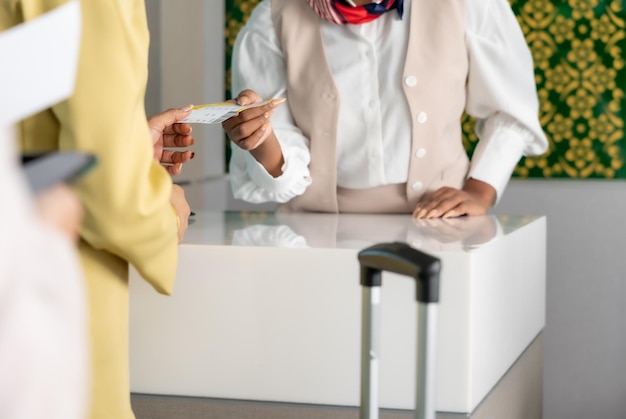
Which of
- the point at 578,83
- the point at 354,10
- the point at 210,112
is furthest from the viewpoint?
the point at 578,83

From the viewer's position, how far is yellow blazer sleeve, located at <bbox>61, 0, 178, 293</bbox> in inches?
40.4

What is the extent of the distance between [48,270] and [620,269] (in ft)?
11.3

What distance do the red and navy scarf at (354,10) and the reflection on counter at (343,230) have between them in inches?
17.3

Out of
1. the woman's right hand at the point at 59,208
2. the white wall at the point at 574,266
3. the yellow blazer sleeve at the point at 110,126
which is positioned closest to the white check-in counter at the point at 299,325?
the yellow blazer sleeve at the point at 110,126

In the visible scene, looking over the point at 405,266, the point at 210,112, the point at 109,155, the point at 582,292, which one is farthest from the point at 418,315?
the point at 582,292

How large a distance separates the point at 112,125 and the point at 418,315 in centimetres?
39

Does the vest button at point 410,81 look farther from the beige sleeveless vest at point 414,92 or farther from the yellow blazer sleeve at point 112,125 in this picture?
the yellow blazer sleeve at point 112,125

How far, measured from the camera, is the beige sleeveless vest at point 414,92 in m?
2.21

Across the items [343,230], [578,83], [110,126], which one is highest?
[110,126]

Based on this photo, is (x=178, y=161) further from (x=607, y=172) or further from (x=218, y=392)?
(x=607, y=172)

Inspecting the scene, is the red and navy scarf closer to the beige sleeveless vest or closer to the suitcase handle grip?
the beige sleeveless vest

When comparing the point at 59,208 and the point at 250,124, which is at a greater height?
the point at 59,208

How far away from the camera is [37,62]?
699 mm

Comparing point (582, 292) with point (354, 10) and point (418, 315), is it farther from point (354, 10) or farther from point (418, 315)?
point (418, 315)
